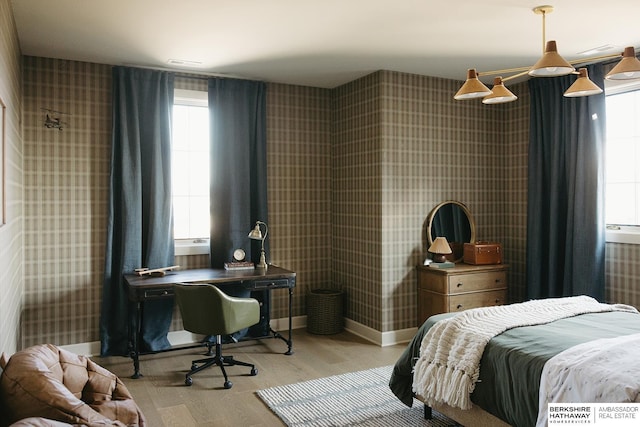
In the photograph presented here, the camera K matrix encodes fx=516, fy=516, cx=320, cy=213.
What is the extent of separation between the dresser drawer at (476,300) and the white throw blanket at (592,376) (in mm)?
2183

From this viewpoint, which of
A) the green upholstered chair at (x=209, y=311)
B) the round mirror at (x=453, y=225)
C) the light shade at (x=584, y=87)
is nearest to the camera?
the light shade at (x=584, y=87)

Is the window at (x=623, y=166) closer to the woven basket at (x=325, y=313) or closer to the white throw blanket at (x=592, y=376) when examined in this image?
the white throw blanket at (x=592, y=376)

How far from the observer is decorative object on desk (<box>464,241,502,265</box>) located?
4.95 meters

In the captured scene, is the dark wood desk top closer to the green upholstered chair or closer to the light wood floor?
the green upholstered chair

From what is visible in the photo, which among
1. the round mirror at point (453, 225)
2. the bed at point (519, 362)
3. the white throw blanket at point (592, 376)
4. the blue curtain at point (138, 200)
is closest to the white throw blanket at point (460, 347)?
the bed at point (519, 362)

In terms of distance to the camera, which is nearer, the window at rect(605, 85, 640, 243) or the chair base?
the chair base

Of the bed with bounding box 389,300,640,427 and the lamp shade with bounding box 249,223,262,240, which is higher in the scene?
the lamp shade with bounding box 249,223,262,240

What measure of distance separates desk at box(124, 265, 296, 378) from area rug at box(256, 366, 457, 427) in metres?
0.84

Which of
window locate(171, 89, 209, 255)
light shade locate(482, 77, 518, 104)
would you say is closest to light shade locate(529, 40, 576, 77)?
light shade locate(482, 77, 518, 104)

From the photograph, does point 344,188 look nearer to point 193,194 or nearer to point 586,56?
point 193,194

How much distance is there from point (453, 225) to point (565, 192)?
1.06m

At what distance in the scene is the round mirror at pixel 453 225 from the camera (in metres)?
5.04

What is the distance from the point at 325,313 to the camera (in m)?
5.11

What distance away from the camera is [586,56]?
4332mm
